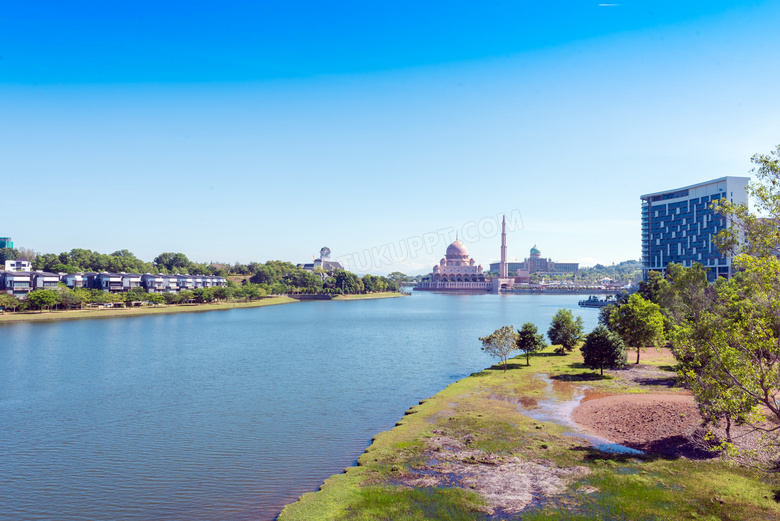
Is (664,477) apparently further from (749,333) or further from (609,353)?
(609,353)

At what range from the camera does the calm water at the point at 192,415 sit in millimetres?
23297

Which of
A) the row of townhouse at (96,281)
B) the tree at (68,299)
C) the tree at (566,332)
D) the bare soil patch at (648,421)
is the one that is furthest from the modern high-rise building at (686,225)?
the tree at (68,299)

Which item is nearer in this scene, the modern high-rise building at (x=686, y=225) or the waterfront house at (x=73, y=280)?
the modern high-rise building at (x=686, y=225)

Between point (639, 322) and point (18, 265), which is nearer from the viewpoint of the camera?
point (639, 322)

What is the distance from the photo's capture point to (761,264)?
16953 mm

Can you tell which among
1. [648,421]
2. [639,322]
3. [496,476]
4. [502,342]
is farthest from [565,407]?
[639,322]

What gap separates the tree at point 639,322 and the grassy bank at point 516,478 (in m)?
28.0

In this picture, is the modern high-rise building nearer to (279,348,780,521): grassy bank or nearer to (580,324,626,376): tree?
(580,324,626,376): tree

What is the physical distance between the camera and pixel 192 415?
35.9m

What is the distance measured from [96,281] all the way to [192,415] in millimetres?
142330

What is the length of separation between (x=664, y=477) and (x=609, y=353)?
26533 millimetres

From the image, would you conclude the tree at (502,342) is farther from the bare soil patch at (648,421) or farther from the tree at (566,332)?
the tree at (566,332)

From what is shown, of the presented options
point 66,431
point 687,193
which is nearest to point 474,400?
point 66,431

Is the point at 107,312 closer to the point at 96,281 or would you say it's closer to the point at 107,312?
the point at 107,312
